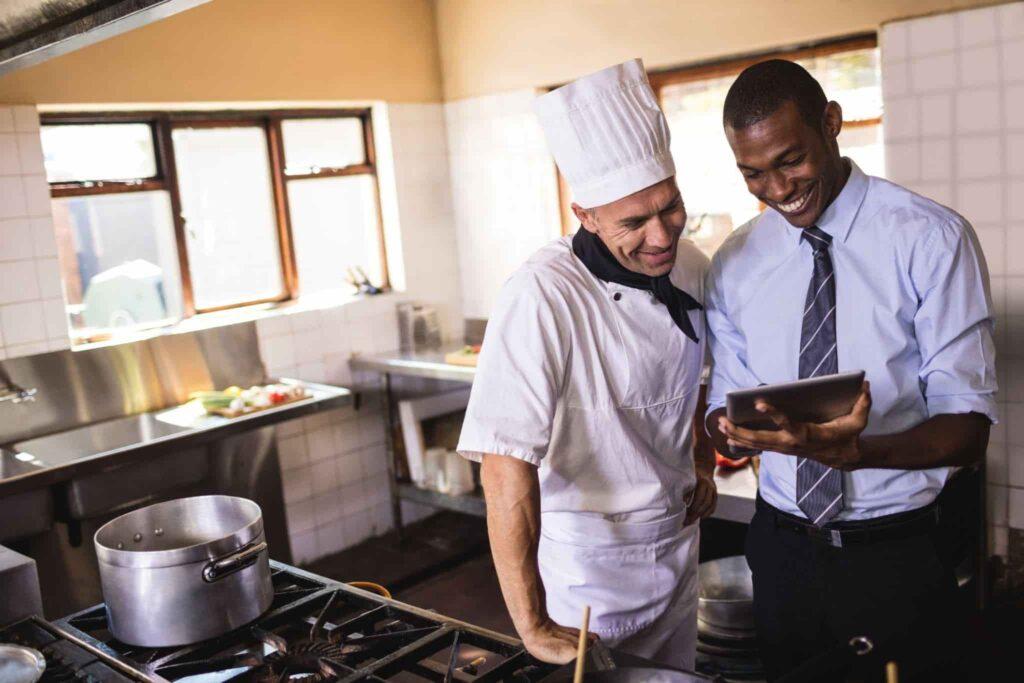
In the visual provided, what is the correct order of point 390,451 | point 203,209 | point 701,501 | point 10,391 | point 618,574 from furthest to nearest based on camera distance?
point 390,451 → point 203,209 → point 10,391 → point 701,501 → point 618,574

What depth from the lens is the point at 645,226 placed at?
5.61ft

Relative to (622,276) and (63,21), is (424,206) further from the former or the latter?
(622,276)

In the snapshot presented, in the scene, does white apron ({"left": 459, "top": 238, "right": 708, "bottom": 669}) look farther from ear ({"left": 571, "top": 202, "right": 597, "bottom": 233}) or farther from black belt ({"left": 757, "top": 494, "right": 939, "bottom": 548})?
black belt ({"left": 757, "top": 494, "right": 939, "bottom": 548})

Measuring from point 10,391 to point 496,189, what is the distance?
2503 mm

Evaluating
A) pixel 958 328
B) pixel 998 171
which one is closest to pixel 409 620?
pixel 958 328

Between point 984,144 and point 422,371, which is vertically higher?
point 984,144

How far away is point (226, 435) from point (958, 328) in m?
2.86

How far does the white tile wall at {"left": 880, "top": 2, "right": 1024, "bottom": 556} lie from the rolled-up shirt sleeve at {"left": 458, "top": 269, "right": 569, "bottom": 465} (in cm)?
217

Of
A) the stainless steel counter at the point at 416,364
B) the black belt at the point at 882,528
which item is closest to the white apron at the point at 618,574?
the black belt at the point at 882,528

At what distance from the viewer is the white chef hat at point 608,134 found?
1714 mm

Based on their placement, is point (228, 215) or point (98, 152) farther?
point (228, 215)

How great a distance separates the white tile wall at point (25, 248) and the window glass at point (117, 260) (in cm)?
14

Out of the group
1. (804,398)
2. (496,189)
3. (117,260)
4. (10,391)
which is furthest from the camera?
(496,189)

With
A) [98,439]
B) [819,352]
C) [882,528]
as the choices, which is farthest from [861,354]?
[98,439]
